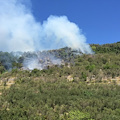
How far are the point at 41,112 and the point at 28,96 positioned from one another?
4349mm

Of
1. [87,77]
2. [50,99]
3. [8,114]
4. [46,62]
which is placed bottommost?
[8,114]

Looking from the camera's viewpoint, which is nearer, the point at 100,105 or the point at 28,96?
the point at 100,105

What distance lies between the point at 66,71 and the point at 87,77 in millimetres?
5458

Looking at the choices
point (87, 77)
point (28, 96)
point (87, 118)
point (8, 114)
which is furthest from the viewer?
point (87, 77)

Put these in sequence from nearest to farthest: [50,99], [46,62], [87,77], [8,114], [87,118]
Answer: [87,118] → [8,114] → [50,99] → [87,77] → [46,62]

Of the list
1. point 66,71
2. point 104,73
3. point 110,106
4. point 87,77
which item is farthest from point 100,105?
point 66,71

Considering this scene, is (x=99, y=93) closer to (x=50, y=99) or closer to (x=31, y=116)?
(x=50, y=99)

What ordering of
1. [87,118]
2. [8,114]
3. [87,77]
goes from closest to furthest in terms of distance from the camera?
[87,118]
[8,114]
[87,77]

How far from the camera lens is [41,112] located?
1295cm

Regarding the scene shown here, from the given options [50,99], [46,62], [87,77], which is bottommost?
[50,99]

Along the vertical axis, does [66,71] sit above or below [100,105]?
above

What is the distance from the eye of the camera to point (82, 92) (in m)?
17.5

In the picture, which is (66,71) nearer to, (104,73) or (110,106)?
(104,73)

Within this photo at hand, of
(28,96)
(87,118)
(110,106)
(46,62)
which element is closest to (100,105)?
(110,106)
